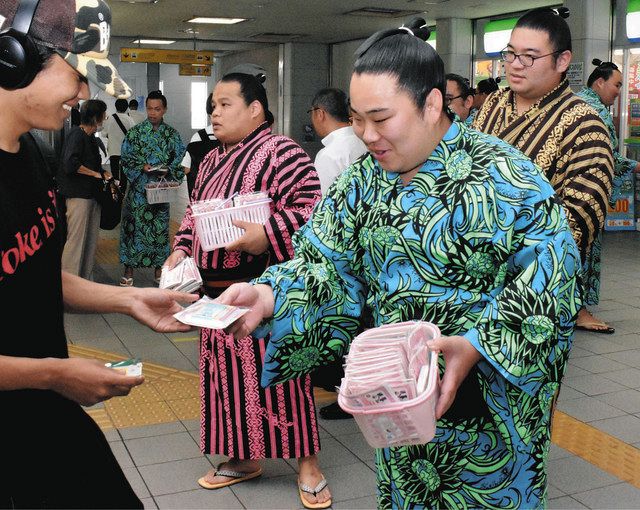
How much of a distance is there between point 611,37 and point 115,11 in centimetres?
1020

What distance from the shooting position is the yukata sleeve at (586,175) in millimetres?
3109

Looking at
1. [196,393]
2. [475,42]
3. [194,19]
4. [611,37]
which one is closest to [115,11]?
[194,19]

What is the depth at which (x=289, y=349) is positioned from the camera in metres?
2.04

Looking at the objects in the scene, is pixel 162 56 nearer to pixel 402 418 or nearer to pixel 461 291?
pixel 461 291

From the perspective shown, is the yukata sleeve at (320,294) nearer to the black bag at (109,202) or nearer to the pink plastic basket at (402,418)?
the pink plastic basket at (402,418)

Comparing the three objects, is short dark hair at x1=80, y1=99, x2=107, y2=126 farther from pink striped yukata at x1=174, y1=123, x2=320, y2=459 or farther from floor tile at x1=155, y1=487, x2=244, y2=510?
floor tile at x1=155, y1=487, x2=244, y2=510

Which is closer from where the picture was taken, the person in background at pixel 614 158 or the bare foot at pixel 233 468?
the bare foot at pixel 233 468

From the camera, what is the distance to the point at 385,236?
1.92 meters

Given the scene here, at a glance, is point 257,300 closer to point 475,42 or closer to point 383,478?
point 383,478

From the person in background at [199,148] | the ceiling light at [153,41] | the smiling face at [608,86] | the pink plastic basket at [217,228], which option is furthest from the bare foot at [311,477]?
the ceiling light at [153,41]

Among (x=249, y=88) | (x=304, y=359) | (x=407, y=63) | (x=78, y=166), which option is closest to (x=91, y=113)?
(x=78, y=166)

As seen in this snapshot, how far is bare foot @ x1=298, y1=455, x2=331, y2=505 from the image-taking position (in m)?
3.43

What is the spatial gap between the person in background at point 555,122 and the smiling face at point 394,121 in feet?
4.68

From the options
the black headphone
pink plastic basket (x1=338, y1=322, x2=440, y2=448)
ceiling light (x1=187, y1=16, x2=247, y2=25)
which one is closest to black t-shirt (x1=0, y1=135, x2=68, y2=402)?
the black headphone
